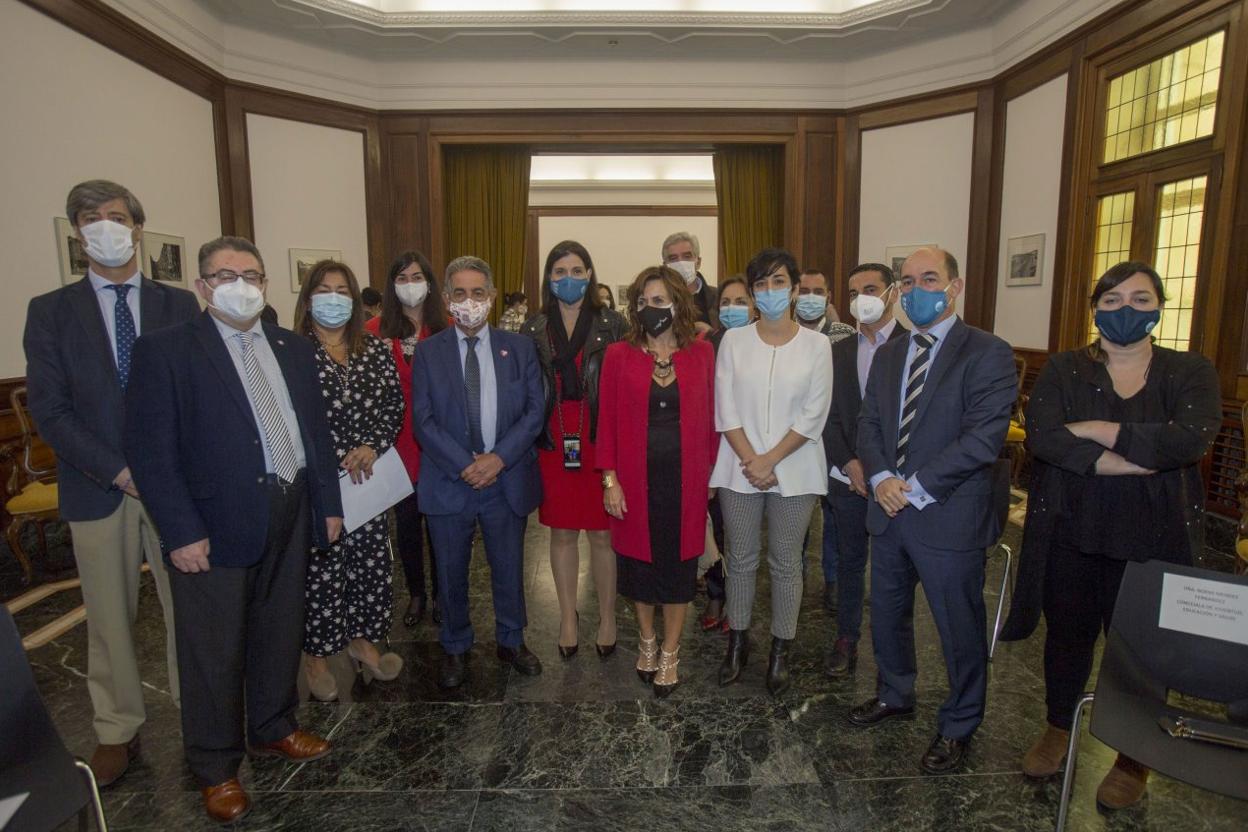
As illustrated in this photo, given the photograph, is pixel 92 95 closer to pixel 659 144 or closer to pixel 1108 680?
pixel 659 144

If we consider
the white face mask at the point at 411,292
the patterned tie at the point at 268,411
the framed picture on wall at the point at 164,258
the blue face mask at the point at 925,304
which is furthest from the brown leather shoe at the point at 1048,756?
the framed picture on wall at the point at 164,258

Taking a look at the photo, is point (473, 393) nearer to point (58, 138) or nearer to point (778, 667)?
point (778, 667)

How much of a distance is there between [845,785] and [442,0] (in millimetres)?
7151

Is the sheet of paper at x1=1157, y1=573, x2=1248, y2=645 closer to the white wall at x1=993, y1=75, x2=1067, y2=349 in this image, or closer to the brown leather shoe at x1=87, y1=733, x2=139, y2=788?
the brown leather shoe at x1=87, y1=733, x2=139, y2=788

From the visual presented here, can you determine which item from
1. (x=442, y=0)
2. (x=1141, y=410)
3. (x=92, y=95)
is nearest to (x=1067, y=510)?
(x=1141, y=410)

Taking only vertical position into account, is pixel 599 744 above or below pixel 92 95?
below

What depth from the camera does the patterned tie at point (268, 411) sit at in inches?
79.7

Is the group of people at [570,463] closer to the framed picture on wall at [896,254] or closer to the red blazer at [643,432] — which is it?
the red blazer at [643,432]

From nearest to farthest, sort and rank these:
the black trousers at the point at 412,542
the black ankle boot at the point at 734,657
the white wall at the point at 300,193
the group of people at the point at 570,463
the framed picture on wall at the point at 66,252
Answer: the group of people at the point at 570,463 → the black ankle boot at the point at 734,657 → the black trousers at the point at 412,542 → the framed picture on wall at the point at 66,252 → the white wall at the point at 300,193

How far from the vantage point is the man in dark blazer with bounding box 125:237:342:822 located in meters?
1.88

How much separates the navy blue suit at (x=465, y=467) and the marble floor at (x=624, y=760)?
1.24 ft

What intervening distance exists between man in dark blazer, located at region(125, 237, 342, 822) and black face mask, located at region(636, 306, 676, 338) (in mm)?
1174

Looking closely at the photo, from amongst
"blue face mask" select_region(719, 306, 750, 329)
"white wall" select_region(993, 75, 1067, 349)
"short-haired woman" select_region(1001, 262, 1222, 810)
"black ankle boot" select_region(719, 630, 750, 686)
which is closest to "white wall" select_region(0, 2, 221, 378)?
"blue face mask" select_region(719, 306, 750, 329)

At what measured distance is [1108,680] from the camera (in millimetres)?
1741
